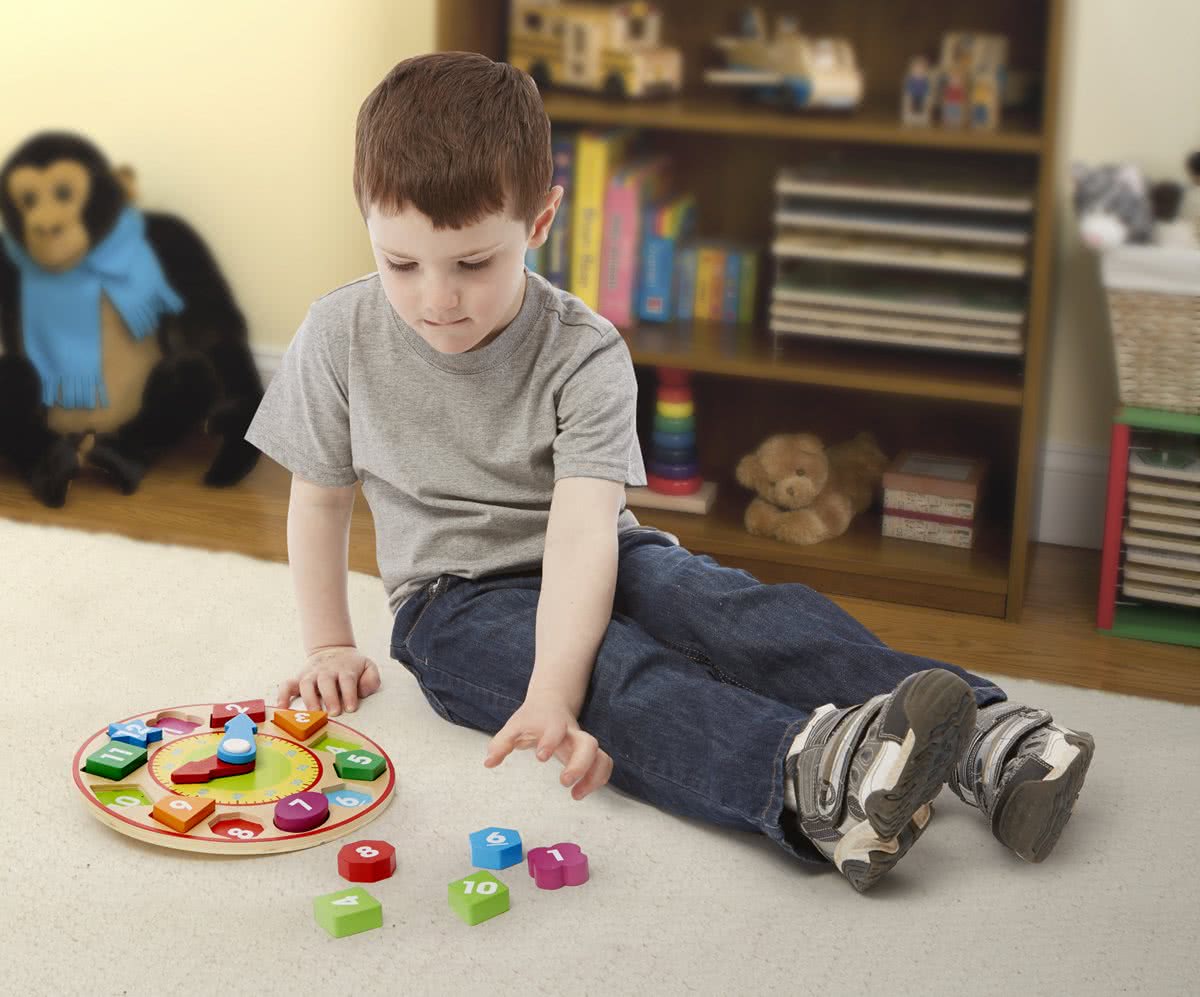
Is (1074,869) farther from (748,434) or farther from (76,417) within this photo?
(76,417)

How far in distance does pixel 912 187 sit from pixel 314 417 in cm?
79

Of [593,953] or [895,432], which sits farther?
[895,432]

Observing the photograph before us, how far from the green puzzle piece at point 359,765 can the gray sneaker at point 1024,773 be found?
46 cm

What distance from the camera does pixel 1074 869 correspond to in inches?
44.3

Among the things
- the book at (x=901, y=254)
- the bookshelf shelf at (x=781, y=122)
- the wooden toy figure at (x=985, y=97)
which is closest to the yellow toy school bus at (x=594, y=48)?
the bookshelf shelf at (x=781, y=122)

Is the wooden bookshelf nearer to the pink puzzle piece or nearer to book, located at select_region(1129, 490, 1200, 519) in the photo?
book, located at select_region(1129, 490, 1200, 519)

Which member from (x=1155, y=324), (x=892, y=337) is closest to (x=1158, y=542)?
(x=1155, y=324)

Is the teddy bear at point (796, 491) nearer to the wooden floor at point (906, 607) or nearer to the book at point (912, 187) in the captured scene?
the wooden floor at point (906, 607)

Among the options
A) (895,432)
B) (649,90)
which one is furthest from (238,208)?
(895,432)

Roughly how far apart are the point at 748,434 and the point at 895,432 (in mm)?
204

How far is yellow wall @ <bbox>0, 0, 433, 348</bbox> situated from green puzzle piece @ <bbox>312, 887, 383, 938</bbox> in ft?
4.32

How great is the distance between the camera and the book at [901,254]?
1.66 m

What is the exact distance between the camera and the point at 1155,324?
1583 mm

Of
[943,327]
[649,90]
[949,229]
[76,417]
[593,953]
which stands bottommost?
[593,953]
